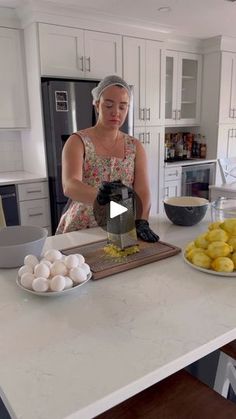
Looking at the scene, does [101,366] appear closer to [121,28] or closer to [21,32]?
[21,32]

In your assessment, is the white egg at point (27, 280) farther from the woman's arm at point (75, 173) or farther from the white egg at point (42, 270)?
the woman's arm at point (75, 173)

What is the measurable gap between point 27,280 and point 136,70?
2.96 meters

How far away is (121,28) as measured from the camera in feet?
10.4

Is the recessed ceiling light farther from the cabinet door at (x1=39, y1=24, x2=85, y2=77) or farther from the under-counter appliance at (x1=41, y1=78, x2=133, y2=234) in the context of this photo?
the under-counter appliance at (x1=41, y1=78, x2=133, y2=234)

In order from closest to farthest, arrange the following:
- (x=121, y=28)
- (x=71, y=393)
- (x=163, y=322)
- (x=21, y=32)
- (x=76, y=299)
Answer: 1. (x=71, y=393)
2. (x=163, y=322)
3. (x=76, y=299)
4. (x=21, y=32)
5. (x=121, y=28)

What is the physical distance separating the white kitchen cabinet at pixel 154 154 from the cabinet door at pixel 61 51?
89 cm

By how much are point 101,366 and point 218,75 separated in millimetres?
4061

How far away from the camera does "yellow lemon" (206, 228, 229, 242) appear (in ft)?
3.32

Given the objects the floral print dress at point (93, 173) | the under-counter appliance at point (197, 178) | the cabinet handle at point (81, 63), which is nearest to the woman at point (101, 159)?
the floral print dress at point (93, 173)

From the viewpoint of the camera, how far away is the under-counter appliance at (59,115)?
277 cm

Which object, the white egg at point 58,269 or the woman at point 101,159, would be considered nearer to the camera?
the white egg at point 58,269

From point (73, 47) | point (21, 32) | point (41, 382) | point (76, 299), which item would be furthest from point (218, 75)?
point (41, 382)

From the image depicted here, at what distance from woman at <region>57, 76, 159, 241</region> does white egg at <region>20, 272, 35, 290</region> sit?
57 cm

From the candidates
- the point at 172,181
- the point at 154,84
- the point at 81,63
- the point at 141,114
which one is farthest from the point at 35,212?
the point at 154,84
